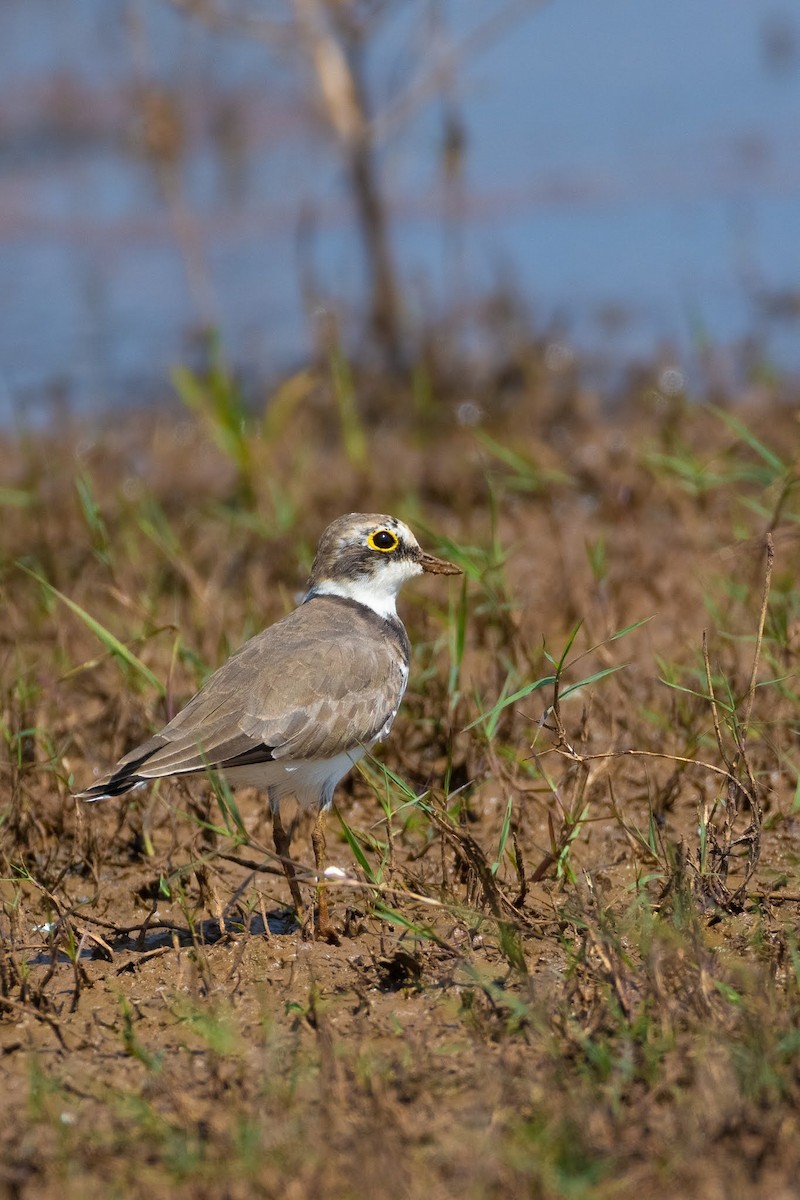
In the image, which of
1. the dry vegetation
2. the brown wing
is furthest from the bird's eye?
the brown wing

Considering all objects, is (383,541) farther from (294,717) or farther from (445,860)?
(445,860)

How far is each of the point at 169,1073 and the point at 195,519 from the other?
3.70 metres

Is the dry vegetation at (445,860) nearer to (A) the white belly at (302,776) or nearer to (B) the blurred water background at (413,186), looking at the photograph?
(A) the white belly at (302,776)

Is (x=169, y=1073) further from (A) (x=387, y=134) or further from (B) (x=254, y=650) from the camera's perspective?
(A) (x=387, y=134)

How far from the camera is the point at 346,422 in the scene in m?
7.09

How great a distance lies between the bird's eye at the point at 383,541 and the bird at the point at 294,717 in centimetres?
21

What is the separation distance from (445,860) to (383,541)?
117 centimetres

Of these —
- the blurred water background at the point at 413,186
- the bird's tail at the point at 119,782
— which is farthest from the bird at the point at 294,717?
the blurred water background at the point at 413,186

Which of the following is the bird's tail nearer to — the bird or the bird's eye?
the bird

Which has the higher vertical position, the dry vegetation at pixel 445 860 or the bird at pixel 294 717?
the bird at pixel 294 717

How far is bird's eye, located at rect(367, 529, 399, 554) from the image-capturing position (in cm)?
486

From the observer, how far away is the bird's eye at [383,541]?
4859mm

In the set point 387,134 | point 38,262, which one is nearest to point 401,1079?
point 387,134

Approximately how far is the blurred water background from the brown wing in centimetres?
320
